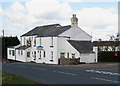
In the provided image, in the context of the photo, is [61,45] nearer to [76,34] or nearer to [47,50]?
[47,50]

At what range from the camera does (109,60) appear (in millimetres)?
45094

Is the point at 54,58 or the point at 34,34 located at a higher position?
the point at 34,34

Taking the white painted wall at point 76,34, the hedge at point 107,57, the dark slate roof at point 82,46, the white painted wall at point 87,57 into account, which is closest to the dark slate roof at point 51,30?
the white painted wall at point 76,34

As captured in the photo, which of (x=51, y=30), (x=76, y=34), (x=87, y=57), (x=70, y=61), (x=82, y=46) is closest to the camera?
(x=70, y=61)

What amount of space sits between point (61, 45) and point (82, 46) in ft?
13.3

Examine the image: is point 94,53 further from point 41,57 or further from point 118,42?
point 118,42

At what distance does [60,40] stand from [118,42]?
24342 millimetres

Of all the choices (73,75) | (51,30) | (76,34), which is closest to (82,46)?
(76,34)

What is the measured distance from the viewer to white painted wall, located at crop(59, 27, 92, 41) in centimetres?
4245

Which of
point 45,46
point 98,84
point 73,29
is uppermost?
point 73,29

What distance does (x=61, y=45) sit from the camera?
135 feet

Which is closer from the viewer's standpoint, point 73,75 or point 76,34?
point 73,75

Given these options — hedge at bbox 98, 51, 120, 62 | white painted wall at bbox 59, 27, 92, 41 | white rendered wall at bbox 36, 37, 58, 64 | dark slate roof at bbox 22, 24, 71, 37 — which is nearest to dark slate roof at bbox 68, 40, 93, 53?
white painted wall at bbox 59, 27, 92, 41

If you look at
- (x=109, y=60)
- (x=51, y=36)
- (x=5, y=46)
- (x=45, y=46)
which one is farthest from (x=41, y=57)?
(x=5, y=46)
